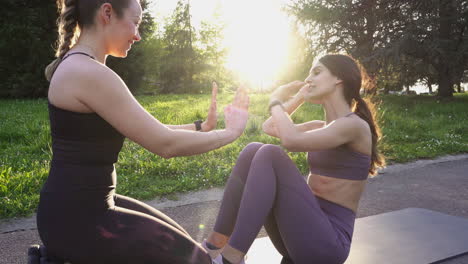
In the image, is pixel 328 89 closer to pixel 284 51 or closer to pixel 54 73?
pixel 54 73

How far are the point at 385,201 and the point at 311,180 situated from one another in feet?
7.67

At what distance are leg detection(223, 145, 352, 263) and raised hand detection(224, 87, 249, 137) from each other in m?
0.46

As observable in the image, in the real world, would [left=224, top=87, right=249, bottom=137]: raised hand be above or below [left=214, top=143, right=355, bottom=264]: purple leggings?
above

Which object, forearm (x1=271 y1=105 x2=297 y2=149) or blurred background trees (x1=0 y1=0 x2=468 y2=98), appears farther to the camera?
blurred background trees (x1=0 y1=0 x2=468 y2=98)

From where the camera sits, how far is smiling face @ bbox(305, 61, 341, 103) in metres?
2.68

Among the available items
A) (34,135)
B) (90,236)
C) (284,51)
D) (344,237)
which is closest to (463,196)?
(344,237)

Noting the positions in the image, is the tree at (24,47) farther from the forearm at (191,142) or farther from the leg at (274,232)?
the forearm at (191,142)

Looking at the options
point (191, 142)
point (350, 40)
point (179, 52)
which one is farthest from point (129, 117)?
point (179, 52)

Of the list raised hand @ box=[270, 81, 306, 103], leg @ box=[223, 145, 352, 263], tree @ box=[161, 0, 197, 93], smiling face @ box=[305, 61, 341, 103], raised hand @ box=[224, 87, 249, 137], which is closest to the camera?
raised hand @ box=[224, 87, 249, 137]

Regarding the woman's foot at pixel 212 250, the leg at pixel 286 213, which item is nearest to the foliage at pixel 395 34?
the leg at pixel 286 213

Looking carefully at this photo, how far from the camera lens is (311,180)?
2719 millimetres

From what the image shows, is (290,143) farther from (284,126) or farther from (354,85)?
(354,85)

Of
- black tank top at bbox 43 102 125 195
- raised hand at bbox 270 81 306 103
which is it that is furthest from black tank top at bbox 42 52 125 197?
raised hand at bbox 270 81 306 103

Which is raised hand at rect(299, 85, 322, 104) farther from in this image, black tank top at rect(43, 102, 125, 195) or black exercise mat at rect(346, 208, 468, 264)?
black tank top at rect(43, 102, 125, 195)
